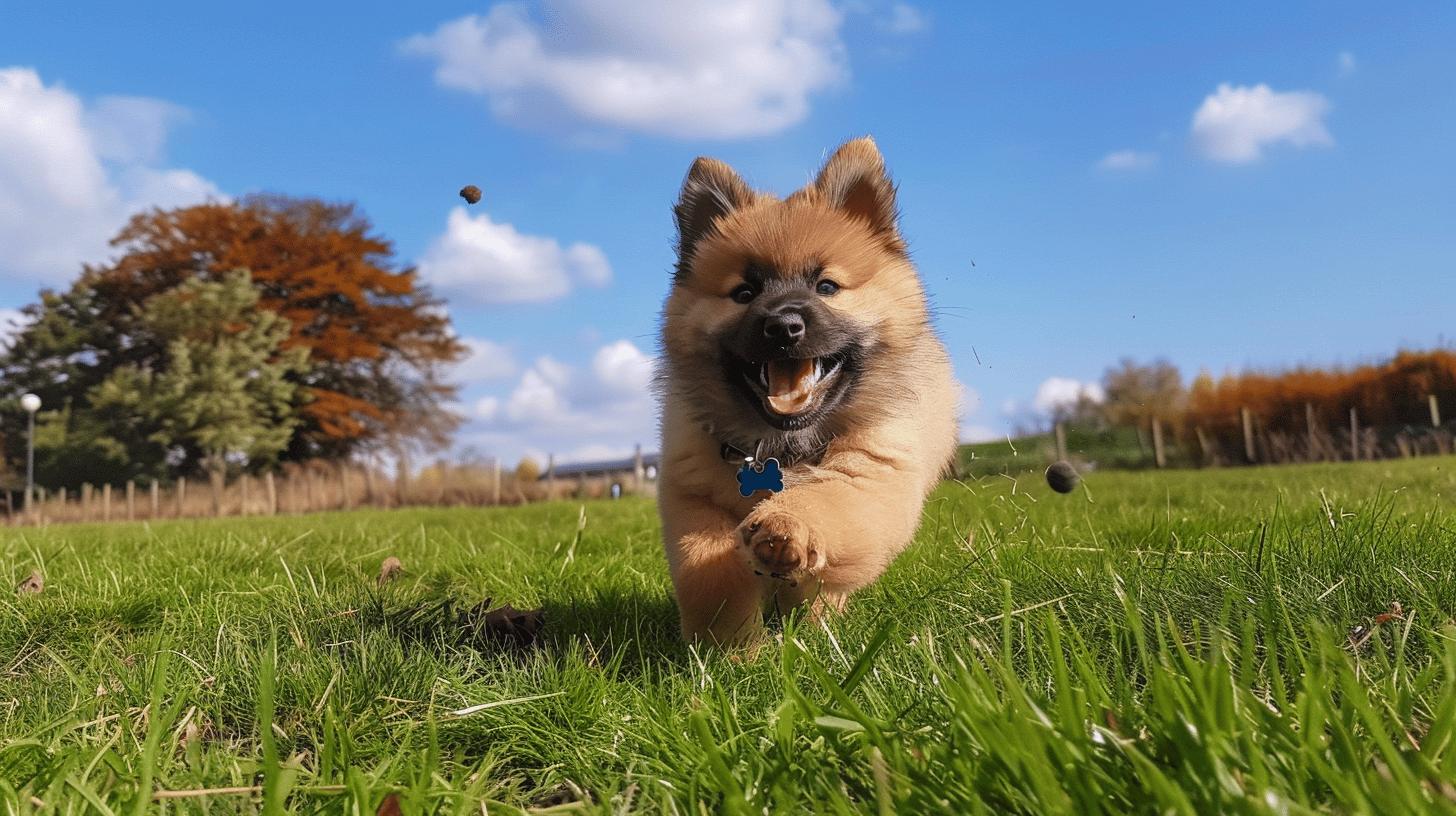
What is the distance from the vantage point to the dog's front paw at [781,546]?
2230 mm

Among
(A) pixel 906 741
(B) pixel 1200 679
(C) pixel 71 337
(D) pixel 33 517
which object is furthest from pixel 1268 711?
(C) pixel 71 337

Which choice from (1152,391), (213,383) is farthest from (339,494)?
(1152,391)

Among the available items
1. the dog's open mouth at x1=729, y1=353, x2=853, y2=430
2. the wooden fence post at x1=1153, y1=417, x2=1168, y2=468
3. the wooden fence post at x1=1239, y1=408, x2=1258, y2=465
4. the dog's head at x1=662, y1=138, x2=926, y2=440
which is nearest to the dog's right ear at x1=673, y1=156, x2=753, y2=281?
the dog's head at x1=662, y1=138, x2=926, y2=440

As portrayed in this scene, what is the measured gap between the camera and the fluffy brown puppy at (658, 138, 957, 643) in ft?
8.45

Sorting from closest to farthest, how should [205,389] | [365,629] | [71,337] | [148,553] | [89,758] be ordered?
1. [89,758]
2. [365,629]
3. [148,553]
4. [205,389]
5. [71,337]

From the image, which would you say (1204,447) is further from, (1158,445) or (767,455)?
(767,455)

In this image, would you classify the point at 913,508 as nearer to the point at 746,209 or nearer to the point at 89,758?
the point at 746,209

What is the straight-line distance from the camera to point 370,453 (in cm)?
2936

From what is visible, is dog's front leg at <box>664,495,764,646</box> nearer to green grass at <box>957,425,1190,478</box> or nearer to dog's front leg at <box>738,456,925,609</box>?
dog's front leg at <box>738,456,925,609</box>

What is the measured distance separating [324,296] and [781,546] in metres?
32.0

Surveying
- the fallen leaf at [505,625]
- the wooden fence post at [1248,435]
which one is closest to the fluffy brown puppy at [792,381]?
the fallen leaf at [505,625]

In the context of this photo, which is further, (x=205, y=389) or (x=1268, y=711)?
(x=205, y=389)

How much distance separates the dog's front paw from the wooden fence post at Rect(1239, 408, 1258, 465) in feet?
69.8

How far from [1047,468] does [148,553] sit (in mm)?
4516
